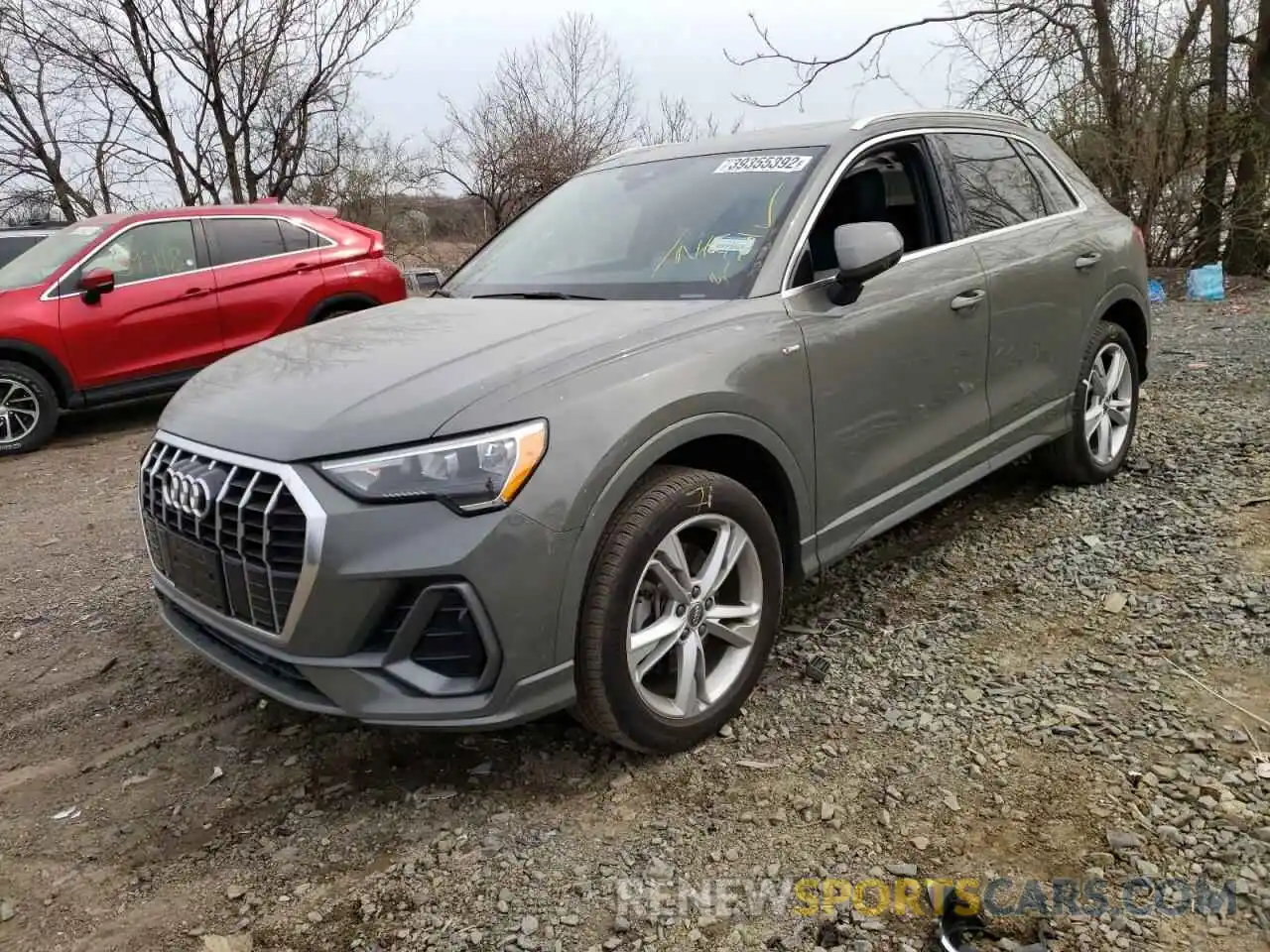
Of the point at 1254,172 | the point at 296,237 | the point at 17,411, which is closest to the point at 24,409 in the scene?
the point at 17,411

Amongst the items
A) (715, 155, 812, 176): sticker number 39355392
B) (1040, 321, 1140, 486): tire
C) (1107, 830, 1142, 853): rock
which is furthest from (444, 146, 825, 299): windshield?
(1040, 321, 1140, 486): tire

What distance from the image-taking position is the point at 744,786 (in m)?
2.44

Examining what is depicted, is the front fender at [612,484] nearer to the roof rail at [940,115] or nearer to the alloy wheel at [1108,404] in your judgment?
the roof rail at [940,115]

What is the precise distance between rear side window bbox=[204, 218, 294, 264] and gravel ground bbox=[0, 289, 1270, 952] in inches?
179

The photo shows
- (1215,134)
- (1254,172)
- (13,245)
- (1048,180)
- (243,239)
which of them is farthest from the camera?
(1215,134)

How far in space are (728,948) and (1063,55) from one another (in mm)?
14592

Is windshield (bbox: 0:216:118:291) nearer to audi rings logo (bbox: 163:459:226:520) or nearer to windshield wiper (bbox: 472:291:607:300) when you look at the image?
windshield wiper (bbox: 472:291:607:300)

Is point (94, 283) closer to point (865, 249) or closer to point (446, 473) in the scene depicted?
point (446, 473)

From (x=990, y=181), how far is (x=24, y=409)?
6.85m

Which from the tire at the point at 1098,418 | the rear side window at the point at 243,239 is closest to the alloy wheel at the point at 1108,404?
the tire at the point at 1098,418

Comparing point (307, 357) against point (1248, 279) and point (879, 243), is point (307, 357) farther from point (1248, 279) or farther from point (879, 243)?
point (1248, 279)

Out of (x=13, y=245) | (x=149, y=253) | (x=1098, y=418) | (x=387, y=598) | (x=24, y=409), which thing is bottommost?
(x=1098, y=418)

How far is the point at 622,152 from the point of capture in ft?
12.9
